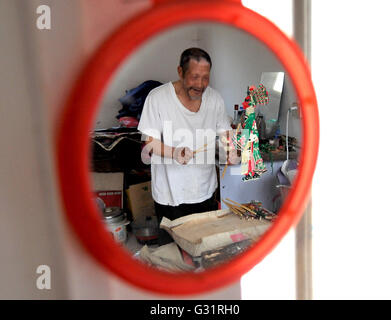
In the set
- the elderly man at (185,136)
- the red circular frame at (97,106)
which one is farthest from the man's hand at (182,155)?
the red circular frame at (97,106)

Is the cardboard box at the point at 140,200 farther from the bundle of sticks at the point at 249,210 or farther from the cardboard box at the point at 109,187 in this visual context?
the bundle of sticks at the point at 249,210

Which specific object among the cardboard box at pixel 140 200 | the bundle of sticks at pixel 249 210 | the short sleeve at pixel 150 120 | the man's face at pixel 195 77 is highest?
the man's face at pixel 195 77

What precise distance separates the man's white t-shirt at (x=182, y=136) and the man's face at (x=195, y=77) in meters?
0.01

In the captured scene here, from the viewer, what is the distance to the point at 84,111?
33 cm

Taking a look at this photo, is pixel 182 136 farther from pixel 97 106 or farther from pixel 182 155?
pixel 97 106

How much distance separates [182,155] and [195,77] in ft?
0.39

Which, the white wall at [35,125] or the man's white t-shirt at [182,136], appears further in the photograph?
the man's white t-shirt at [182,136]

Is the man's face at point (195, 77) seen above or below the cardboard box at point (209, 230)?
above

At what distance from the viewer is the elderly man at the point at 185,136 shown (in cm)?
46

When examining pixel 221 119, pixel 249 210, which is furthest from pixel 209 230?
pixel 221 119

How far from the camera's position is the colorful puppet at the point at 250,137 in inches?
19.8

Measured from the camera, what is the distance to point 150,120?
466mm
